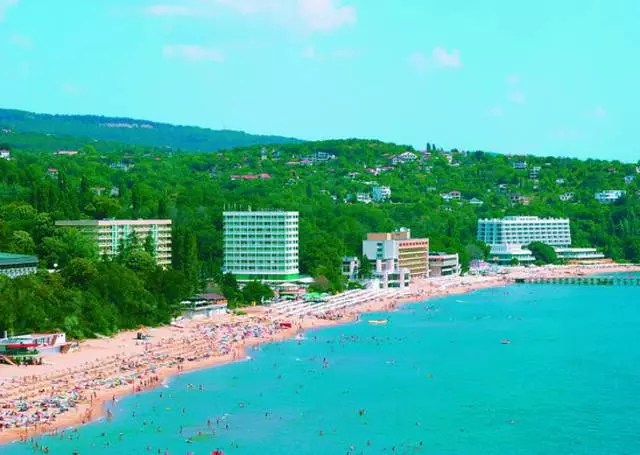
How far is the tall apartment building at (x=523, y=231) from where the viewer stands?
159 meters

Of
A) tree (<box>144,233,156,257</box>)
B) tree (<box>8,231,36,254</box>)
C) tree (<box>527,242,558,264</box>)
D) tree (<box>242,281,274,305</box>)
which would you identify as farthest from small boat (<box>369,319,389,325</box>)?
tree (<box>527,242,558,264</box>)

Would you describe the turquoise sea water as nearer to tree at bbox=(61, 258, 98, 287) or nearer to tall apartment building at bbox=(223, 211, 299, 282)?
tree at bbox=(61, 258, 98, 287)

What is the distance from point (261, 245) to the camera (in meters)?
100

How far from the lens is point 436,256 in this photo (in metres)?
129

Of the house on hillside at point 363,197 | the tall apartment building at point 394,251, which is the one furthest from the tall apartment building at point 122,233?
the house on hillside at point 363,197

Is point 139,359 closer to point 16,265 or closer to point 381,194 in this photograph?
point 16,265

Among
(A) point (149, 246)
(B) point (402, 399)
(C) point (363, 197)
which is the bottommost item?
(B) point (402, 399)

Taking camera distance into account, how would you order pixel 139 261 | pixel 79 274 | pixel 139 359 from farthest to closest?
1. pixel 139 261
2. pixel 79 274
3. pixel 139 359

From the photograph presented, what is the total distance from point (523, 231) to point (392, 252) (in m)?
47.6

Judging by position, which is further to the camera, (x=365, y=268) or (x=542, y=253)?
(x=542, y=253)

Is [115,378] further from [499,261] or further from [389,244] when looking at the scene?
[499,261]

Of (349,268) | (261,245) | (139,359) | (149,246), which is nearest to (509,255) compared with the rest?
(349,268)

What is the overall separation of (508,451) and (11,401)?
19732mm

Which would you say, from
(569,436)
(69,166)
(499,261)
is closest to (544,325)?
(569,436)
